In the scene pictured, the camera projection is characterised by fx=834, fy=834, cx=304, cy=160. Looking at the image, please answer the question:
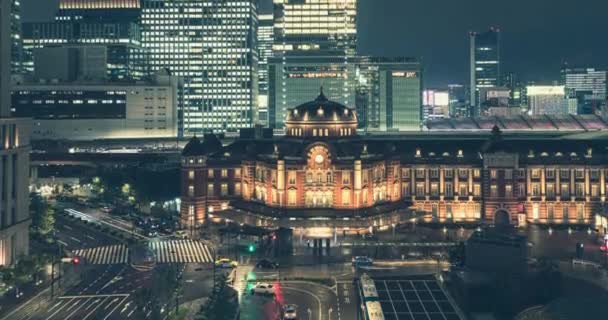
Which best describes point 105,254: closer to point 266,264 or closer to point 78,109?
point 266,264

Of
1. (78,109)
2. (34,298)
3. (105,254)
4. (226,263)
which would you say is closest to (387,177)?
(226,263)

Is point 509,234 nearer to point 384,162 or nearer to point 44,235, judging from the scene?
point 384,162

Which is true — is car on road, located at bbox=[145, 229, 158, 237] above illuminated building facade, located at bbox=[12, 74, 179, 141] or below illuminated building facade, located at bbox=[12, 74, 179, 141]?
below

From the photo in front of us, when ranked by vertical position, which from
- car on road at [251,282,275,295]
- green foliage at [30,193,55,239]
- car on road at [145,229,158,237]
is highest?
green foliage at [30,193,55,239]

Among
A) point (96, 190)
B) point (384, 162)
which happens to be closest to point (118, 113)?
point (96, 190)

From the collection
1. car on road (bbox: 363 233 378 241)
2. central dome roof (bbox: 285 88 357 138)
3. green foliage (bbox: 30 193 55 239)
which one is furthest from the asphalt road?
central dome roof (bbox: 285 88 357 138)

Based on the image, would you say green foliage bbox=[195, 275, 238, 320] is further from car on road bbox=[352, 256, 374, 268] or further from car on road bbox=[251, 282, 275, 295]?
car on road bbox=[352, 256, 374, 268]
